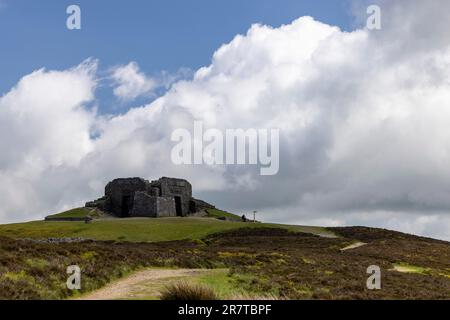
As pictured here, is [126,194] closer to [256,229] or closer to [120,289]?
[256,229]

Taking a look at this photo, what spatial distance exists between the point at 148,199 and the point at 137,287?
68600 millimetres

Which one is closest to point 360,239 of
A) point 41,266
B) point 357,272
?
point 357,272

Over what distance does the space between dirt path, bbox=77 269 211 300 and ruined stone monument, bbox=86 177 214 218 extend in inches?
2411

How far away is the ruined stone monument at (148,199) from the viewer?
301 feet

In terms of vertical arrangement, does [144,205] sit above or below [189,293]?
above

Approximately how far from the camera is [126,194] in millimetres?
99062

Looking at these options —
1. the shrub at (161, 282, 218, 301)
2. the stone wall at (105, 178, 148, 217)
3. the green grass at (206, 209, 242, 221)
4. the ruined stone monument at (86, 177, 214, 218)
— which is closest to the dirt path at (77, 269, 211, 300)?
the shrub at (161, 282, 218, 301)

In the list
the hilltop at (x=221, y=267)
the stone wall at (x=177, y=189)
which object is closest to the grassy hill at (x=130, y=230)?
the hilltop at (x=221, y=267)

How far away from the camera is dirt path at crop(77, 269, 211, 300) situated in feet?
69.3

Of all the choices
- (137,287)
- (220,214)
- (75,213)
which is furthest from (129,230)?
(137,287)

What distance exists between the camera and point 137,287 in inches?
930

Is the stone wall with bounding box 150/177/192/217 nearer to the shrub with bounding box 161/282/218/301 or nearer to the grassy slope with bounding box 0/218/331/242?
the grassy slope with bounding box 0/218/331/242

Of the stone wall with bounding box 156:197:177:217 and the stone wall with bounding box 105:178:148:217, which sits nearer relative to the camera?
the stone wall with bounding box 156:197:177:217

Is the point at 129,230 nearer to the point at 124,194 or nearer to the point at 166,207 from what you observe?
the point at 166,207
